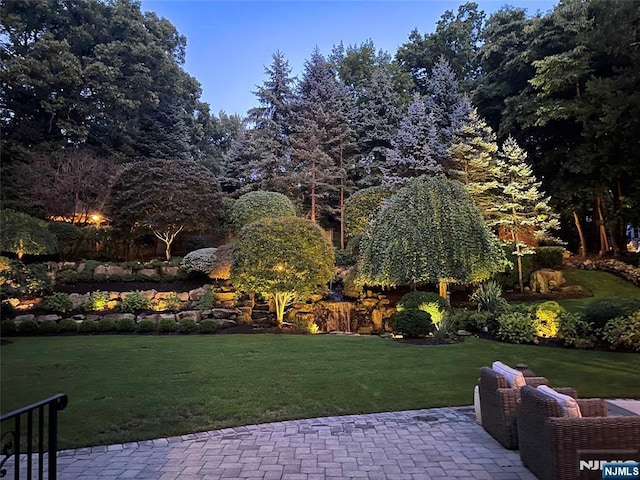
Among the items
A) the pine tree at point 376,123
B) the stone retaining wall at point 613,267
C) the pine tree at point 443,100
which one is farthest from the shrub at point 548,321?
the pine tree at point 376,123

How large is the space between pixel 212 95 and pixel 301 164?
12417mm

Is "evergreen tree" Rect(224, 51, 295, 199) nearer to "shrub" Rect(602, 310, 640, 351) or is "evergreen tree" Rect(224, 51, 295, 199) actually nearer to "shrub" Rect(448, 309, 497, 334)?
"shrub" Rect(448, 309, 497, 334)

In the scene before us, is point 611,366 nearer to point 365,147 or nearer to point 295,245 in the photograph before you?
point 295,245

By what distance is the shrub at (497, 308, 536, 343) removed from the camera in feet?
29.4

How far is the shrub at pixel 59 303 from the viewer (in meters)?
11.5

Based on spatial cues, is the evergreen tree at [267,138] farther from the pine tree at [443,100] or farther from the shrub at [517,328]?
the shrub at [517,328]

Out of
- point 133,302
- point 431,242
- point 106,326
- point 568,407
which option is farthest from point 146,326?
point 568,407

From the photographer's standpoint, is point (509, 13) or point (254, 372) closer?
point (254, 372)

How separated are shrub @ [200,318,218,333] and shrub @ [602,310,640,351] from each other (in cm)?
853

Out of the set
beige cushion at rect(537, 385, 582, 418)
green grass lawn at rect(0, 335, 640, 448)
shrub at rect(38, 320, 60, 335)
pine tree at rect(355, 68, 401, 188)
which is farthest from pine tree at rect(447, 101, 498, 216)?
shrub at rect(38, 320, 60, 335)

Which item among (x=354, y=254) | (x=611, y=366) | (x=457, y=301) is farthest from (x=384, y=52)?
(x=611, y=366)

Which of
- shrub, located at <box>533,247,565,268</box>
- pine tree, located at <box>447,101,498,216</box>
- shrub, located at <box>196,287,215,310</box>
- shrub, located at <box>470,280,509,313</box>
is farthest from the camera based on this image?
pine tree, located at <box>447,101,498,216</box>

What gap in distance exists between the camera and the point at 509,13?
19344mm

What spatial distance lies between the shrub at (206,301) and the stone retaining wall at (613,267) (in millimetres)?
13031
